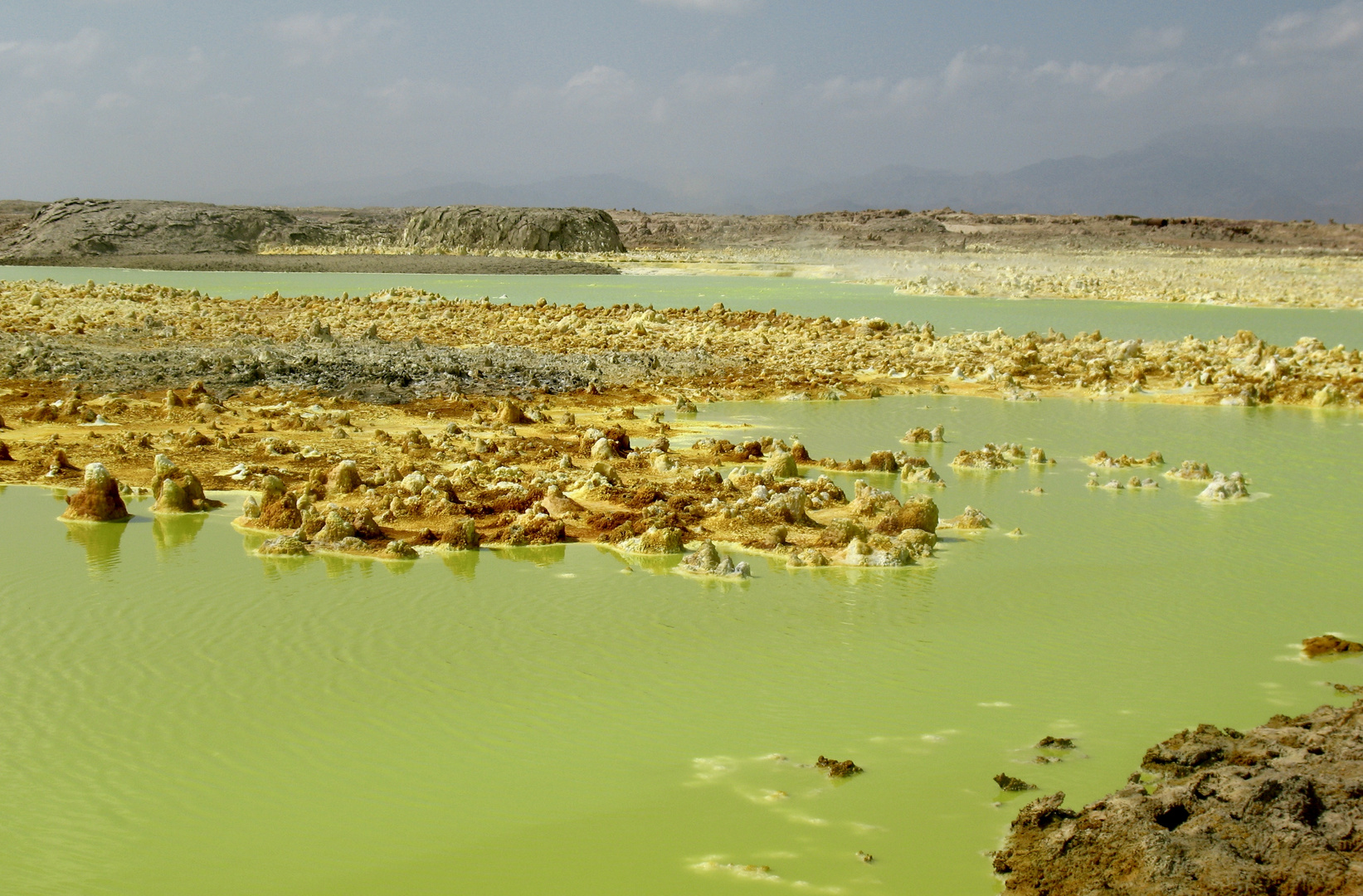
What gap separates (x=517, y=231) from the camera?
213 ft

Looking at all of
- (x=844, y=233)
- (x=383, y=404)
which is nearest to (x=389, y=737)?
(x=383, y=404)

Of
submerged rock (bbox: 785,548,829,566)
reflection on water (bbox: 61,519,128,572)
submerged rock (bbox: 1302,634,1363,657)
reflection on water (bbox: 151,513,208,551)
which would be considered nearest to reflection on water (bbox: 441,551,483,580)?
reflection on water (bbox: 151,513,208,551)

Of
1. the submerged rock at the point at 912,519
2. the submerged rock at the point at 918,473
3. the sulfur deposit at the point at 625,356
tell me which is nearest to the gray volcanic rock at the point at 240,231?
the sulfur deposit at the point at 625,356

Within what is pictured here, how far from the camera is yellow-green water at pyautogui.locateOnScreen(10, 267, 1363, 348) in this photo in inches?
985

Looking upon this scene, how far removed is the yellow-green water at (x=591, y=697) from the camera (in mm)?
3939

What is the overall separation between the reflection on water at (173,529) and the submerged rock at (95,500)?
30 cm

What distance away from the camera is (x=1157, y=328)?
2466 centimetres

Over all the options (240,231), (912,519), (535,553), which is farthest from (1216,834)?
(240,231)

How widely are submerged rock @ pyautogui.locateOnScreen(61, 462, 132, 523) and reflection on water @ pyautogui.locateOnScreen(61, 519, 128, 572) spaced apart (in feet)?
0.17

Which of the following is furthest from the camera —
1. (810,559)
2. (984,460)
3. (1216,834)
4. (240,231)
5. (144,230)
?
(240,231)

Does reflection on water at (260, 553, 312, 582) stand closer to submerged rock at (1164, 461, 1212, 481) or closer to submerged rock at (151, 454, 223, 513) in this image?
submerged rock at (151, 454, 223, 513)

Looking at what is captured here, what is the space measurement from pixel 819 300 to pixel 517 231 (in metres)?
36.2

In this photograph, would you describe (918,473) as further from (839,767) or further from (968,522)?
(839,767)

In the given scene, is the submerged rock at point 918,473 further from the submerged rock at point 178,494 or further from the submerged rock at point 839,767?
the submerged rock at point 839,767
